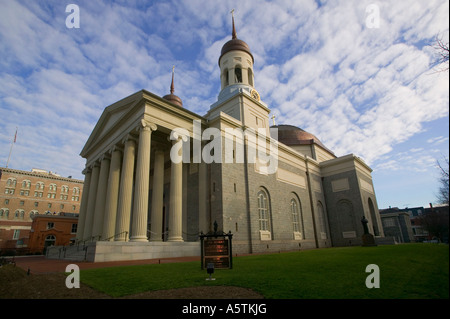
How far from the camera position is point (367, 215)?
31641 millimetres

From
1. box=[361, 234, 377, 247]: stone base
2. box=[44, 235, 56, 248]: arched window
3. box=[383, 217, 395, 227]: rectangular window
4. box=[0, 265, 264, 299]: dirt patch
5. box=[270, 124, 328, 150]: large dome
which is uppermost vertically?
box=[270, 124, 328, 150]: large dome

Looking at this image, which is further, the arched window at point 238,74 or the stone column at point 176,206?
the arched window at point 238,74

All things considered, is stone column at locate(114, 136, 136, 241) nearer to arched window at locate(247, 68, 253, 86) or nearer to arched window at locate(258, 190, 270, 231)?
arched window at locate(258, 190, 270, 231)

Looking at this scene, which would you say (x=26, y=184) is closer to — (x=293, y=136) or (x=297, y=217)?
(x=293, y=136)

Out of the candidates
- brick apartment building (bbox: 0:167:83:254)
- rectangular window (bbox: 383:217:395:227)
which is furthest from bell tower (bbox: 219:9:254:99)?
brick apartment building (bbox: 0:167:83:254)

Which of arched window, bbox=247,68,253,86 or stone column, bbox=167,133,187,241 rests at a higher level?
arched window, bbox=247,68,253,86

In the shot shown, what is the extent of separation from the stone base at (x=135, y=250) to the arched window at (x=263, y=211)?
782 cm

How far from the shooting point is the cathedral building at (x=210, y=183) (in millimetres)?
18125

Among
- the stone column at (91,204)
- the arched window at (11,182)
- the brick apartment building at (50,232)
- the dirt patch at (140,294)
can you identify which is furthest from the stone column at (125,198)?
the arched window at (11,182)

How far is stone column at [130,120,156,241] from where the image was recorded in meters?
16.4

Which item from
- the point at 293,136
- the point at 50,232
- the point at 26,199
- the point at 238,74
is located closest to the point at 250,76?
the point at 238,74

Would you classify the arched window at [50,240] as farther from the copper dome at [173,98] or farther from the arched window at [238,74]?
the arched window at [238,74]

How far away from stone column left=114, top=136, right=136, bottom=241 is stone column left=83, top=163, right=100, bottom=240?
750 centimetres

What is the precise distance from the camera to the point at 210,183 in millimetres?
20891
